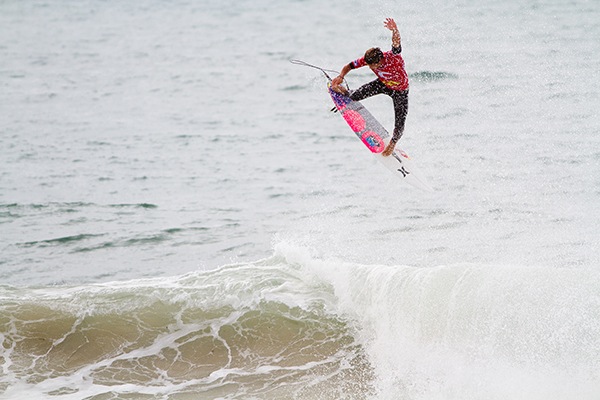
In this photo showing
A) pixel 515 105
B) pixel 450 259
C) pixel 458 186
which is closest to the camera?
pixel 450 259

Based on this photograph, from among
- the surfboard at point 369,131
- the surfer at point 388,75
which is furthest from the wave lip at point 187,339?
the surfer at point 388,75

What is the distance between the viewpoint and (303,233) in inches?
555

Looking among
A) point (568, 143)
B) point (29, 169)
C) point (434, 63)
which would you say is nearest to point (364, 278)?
point (568, 143)

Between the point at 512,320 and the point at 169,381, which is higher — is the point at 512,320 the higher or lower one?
the higher one

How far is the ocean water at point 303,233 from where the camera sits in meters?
9.98

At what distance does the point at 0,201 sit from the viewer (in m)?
16.9

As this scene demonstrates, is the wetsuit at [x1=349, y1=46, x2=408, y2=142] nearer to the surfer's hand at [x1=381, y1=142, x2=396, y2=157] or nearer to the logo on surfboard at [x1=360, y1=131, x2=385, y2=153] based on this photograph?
the surfer's hand at [x1=381, y1=142, x2=396, y2=157]

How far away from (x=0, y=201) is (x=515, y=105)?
12.3m

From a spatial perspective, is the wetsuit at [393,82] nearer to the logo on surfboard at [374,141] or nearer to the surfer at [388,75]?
the surfer at [388,75]

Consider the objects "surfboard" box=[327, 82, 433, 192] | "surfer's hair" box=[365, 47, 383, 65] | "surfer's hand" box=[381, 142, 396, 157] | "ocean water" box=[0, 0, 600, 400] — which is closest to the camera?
"ocean water" box=[0, 0, 600, 400]

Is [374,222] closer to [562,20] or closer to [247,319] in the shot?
[247,319]

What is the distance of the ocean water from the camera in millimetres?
9984

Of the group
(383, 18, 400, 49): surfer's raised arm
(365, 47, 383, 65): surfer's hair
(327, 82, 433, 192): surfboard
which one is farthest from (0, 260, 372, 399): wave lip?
(383, 18, 400, 49): surfer's raised arm

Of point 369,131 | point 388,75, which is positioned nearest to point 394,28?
point 388,75
